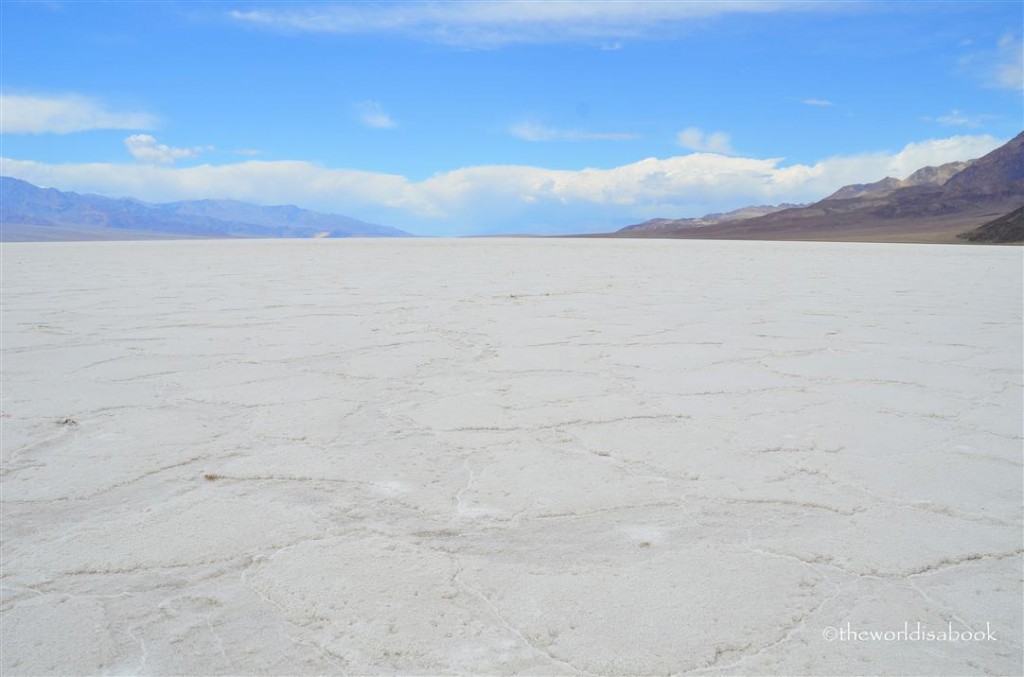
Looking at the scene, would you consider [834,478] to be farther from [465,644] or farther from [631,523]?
[465,644]

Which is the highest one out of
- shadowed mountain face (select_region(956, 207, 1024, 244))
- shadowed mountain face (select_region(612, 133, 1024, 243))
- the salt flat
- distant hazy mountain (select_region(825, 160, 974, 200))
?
distant hazy mountain (select_region(825, 160, 974, 200))

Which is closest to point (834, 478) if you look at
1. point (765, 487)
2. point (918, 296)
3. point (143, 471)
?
point (765, 487)

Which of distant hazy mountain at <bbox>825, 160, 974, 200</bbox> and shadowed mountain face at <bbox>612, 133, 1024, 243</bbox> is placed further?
distant hazy mountain at <bbox>825, 160, 974, 200</bbox>

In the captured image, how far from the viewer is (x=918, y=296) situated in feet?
17.0

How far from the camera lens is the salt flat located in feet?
3.38

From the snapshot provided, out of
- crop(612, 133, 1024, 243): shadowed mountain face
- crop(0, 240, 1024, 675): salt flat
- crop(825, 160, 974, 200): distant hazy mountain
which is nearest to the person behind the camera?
crop(0, 240, 1024, 675): salt flat

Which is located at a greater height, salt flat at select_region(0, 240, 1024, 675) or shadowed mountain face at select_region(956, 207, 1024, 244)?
shadowed mountain face at select_region(956, 207, 1024, 244)

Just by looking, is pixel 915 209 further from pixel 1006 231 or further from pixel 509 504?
pixel 509 504

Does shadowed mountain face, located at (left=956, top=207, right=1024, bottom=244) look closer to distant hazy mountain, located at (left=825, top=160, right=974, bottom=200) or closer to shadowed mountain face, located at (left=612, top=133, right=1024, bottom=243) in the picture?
shadowed mountain face, located at (left=612, top=133, right=1024, bottom=243)

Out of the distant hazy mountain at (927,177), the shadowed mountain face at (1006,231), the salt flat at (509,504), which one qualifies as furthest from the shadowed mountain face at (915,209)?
the salt flat at (509,504)

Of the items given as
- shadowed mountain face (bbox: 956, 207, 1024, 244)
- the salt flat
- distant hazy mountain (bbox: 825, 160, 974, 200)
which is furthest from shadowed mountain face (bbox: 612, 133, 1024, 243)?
the salt flat

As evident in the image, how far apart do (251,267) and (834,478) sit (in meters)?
7.94

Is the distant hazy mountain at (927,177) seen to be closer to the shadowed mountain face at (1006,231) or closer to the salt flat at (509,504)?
the shadowed mountain face at (1006,231)

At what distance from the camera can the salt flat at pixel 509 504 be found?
103 centimetres
